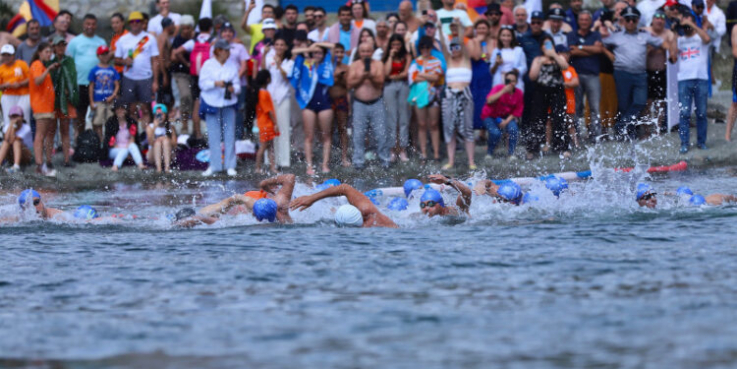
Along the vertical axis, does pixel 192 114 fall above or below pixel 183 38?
below

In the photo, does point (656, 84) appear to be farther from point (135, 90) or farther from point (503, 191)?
point (135, 90)

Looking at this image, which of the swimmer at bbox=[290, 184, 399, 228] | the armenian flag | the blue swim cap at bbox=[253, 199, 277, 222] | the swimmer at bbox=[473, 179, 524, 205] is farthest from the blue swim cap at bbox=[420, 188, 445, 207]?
the armenian flag

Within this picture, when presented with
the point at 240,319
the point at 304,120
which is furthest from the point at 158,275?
the point at 304,120

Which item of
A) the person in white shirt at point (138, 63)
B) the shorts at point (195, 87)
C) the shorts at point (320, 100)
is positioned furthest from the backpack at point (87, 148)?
the shorts at point (320, 100)

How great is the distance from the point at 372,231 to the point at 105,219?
291 cm

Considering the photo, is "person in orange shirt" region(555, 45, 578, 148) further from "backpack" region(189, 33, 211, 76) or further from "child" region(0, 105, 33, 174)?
"child" region(0, 105, 33, 174)

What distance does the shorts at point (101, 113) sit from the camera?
17.1 m

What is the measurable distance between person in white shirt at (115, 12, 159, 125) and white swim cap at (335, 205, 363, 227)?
6.25m

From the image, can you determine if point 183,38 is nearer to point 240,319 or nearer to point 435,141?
point 435,141

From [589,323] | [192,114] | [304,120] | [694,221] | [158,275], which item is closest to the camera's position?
[589,323]

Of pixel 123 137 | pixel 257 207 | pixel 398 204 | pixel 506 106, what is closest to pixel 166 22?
pixel 123 137

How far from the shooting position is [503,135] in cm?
1688

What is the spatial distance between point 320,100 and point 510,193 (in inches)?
194

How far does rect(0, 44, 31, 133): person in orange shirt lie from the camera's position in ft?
53.9
